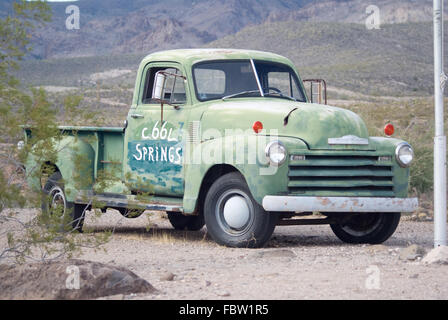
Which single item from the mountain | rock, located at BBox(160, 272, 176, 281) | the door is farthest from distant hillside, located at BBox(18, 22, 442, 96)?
rock, located at BBox(160, 272, 176, 281)

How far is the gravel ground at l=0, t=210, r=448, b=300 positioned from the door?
0.77 metres

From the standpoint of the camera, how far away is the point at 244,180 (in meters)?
8.66

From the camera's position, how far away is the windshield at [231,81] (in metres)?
9.77

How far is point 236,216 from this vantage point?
8727 millimetres

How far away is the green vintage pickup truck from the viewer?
8430 mm

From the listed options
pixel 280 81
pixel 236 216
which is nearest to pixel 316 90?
pixel 280 81

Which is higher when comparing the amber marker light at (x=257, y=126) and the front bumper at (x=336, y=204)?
the amber marker light at (x=257, y=126)

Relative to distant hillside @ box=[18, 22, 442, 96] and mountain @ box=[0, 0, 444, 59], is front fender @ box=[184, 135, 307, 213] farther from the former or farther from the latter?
mountain @ box=[0, 0, 444, 59]

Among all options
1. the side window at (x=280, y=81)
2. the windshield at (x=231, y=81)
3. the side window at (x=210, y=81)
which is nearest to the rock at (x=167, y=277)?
the windshield at (x=231, y=81)

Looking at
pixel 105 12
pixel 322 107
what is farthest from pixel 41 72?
pixel 105 12

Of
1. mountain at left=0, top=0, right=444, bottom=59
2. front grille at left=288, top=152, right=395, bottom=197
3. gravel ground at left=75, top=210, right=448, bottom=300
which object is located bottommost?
gravel ground at left=75, top=210, right=448, bottom=300

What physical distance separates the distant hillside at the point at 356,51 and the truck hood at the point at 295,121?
43.9 meters

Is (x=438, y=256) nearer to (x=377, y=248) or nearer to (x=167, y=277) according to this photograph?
(x=377, y=248)

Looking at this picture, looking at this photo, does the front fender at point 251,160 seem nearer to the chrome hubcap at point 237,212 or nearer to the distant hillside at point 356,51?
the chrome hubcap at point 237,212
